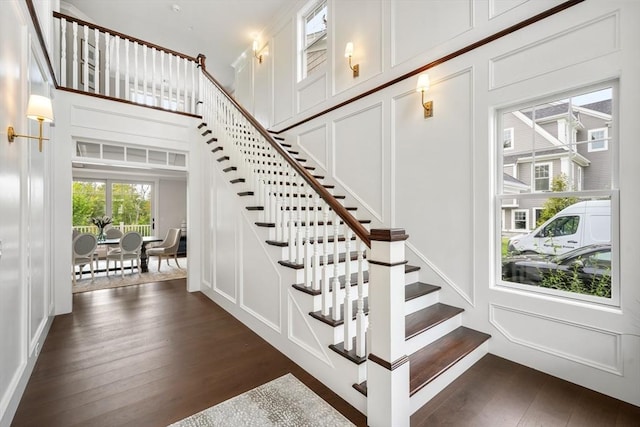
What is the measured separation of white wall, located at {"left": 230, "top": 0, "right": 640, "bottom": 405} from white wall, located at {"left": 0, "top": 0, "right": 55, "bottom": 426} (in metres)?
2.92

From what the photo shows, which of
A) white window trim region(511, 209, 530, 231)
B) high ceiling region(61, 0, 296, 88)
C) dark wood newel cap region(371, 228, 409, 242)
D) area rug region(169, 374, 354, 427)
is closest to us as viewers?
dark wood newel cap region(371, 228, 409, 242)

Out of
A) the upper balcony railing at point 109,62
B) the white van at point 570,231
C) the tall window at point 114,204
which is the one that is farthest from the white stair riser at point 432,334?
the tall window at point 114,204

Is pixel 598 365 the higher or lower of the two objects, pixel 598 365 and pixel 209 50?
the lower

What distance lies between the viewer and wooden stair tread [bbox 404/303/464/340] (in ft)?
7.07

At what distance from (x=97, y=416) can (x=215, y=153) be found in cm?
311

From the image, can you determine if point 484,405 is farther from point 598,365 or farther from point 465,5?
point 465,5

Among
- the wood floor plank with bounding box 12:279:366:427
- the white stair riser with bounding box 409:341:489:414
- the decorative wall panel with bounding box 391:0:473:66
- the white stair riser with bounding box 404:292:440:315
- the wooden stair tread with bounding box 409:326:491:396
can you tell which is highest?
the decorative wall panel with bounding box 391:0:473:66

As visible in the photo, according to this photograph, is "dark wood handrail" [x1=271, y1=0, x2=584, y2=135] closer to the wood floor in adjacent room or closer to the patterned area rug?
the wood floor in adjacent room

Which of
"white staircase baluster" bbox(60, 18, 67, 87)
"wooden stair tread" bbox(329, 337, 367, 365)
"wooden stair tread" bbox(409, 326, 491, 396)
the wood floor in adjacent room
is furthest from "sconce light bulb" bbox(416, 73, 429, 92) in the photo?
"white staircase baluster" bbox(60, 18, 67, 87)

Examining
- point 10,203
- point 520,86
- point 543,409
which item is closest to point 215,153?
point 10,203

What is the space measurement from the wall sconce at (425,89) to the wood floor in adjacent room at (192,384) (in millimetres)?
2250

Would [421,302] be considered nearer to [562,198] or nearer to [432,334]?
[432,334]

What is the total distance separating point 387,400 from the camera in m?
1.59

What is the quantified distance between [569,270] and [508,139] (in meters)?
1.15
